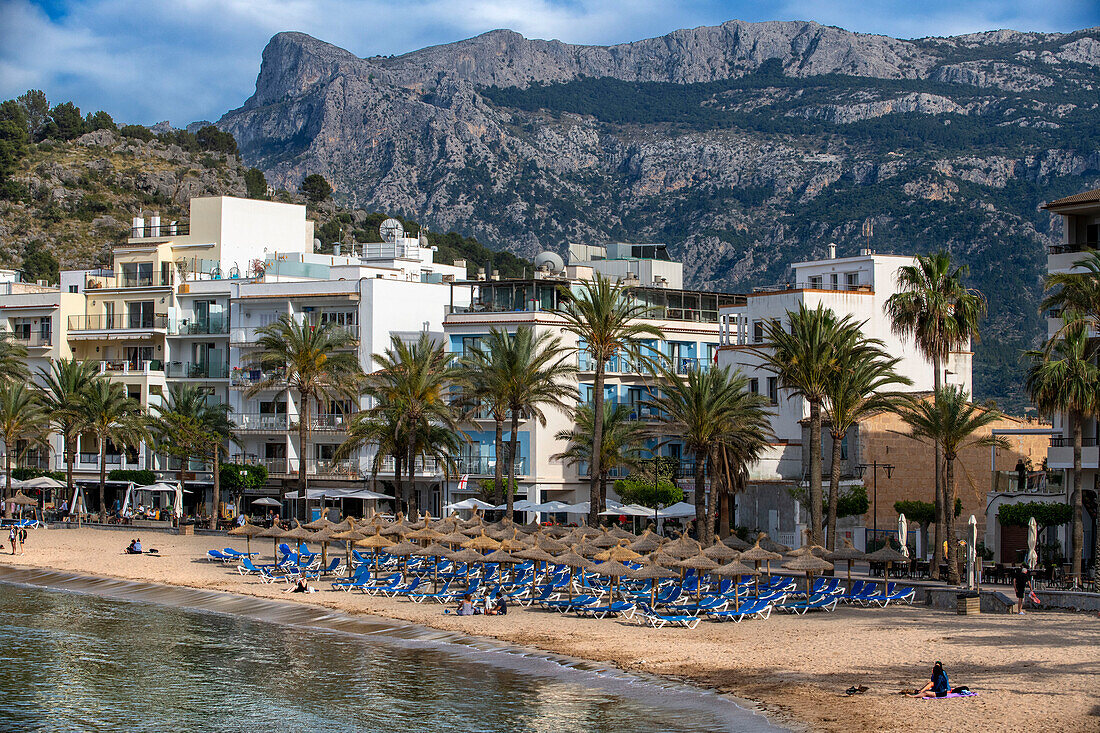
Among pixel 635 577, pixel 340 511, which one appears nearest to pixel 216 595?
pixel 635 577

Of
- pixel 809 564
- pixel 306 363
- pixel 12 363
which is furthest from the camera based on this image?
pixel 12 363

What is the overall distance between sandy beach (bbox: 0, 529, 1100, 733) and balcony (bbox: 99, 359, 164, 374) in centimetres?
3731

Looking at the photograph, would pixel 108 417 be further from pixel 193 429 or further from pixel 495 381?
pixel 495 381

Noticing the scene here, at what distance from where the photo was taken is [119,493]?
80.6 meters

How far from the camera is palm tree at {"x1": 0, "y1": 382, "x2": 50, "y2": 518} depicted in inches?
2945

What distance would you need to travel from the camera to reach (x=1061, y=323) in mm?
50312

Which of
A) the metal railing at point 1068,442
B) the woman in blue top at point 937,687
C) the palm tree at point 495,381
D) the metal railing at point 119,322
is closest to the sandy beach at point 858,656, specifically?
the woman in blue top at point 937,687

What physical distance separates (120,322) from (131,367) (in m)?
3.41

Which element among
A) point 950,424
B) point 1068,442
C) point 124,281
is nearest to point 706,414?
point 950,424

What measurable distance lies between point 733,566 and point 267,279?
48.0 metres

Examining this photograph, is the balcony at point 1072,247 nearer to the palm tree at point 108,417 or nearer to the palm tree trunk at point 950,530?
the palm tree trunk at point 950,530

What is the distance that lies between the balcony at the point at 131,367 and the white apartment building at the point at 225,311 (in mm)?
100

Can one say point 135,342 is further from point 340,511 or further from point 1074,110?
point 1074,110

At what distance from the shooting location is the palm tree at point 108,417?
2854 inches
